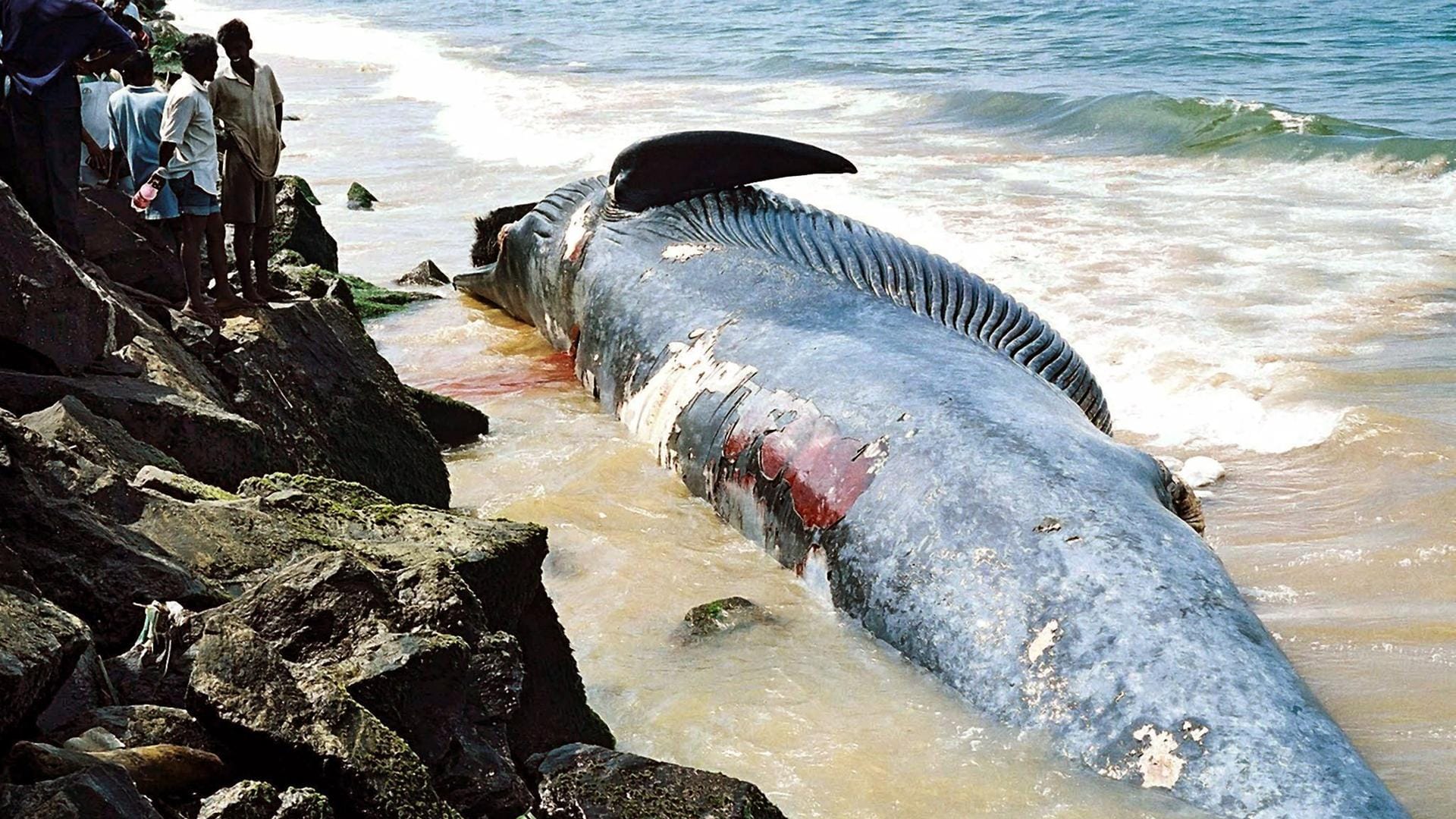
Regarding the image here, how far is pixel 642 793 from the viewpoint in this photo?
2.97m

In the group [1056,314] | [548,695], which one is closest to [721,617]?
[548,695]

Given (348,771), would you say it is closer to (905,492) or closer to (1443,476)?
(905,492)

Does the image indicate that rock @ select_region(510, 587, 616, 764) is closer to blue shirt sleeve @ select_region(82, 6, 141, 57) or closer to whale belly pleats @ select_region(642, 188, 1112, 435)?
whale belly pleats @ select_region(642, 188, 1112, 435)

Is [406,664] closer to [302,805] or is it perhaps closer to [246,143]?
[302,805]

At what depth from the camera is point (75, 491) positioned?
3.26 m

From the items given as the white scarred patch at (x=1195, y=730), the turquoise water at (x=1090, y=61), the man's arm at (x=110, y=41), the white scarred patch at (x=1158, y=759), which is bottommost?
the turquoise water at (x=1090, y=61)

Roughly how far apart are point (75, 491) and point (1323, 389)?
19.2ft

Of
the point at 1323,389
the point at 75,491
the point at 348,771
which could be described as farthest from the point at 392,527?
the point at 1323,389

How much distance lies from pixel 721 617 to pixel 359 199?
8.62 metres

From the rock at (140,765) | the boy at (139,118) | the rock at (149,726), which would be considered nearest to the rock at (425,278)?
the boy at (139,118)

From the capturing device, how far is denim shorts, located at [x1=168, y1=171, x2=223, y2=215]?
17.9 ft

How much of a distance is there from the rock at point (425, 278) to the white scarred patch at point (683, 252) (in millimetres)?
3148

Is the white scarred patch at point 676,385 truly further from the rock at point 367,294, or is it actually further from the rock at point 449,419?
the rock at point 367,294

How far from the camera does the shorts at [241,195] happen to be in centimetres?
578
